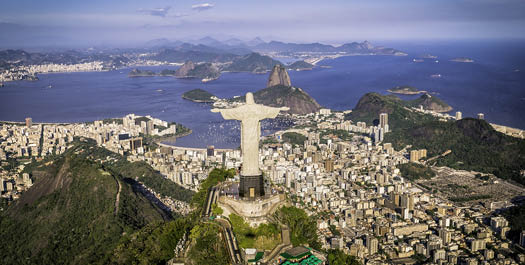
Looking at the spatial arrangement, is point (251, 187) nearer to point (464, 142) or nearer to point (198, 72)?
point (464, 142)

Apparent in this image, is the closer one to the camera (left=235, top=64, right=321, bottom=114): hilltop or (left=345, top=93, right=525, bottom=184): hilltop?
(left=345, top=93, right=525, bottom=184): hilltop

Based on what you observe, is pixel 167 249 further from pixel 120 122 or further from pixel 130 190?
pixel 120 122

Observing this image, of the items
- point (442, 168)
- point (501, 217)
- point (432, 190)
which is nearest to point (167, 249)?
point (501, 217)

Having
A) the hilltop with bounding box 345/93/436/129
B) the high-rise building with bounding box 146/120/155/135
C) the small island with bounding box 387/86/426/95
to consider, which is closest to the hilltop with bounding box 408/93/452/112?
the hilltop with bounding box 345/93/436/129

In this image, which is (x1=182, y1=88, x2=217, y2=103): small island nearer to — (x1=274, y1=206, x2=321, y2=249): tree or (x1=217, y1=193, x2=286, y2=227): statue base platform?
(x1=274, y1=206, x2=321, y2=249): tree

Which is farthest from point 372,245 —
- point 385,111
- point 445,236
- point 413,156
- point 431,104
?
point 431,104
